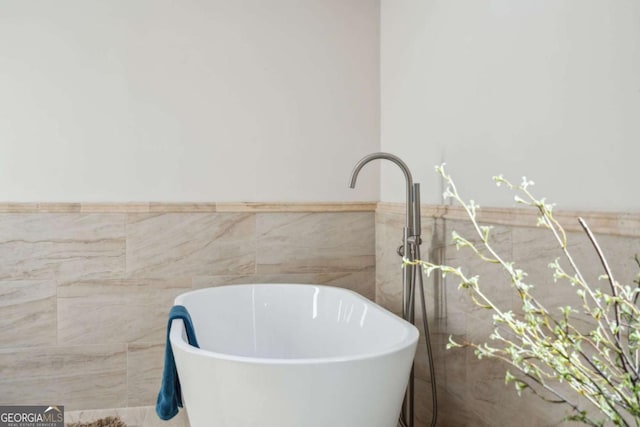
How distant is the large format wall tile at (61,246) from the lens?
2738 mm

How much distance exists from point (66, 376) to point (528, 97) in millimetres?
2544

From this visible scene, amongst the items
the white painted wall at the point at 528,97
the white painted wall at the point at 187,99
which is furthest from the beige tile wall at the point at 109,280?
the white painted wall at the point at 528,97

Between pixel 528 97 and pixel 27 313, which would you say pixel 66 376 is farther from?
pixel 528 97

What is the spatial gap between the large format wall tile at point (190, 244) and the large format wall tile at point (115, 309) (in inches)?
3.3

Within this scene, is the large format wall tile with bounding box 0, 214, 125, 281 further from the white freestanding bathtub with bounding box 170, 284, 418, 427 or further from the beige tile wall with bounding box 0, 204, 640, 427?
the white freestanding bathtub with bounding box 170, 284, 418, 427

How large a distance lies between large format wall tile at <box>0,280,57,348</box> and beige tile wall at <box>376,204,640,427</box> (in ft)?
5.80

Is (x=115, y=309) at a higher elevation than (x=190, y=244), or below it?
below

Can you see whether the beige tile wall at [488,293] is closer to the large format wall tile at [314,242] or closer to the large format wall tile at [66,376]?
the large format wall tile at [314,242]

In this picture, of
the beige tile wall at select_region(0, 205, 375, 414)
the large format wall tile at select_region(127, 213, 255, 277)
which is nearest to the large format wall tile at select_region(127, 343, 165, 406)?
the beige tile wall at select_region(0, 205, 375, 414)

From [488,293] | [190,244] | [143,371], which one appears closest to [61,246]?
[190,244]

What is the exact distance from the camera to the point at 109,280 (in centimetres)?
282

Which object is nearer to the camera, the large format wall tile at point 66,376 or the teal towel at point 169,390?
the teal towel at point 169,390

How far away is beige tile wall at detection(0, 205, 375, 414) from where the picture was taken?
8.99 feet

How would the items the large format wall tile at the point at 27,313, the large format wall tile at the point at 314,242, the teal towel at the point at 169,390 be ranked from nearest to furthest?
the teal towel at the point at 169,390 < the large format wall tile at the point at 27,313 < the large format wall tile at the point at 314,242
